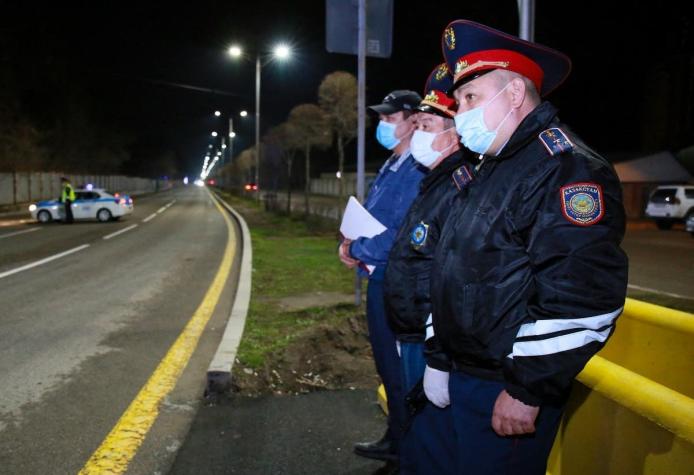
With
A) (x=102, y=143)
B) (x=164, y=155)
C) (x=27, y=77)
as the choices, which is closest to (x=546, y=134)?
(x=27, y=77)

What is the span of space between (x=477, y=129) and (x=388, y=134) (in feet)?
5.38

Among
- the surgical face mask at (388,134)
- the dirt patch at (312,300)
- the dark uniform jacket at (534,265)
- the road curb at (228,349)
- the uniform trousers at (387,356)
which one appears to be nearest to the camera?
the dark uniform jacket at (534,265)

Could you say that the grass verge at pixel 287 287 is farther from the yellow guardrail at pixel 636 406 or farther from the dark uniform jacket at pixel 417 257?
the yellow guardrail at pixel 636 406

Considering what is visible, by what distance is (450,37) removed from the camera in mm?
2062

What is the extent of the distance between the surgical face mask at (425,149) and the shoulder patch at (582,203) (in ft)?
4.20

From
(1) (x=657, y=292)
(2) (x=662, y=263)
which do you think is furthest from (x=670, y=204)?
(1) (x=657, y=292)

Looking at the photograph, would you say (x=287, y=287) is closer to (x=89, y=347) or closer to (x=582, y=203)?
(x=89, y=347)

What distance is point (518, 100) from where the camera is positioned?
74.7 inches

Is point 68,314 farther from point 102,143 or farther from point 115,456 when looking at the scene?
point 102,143

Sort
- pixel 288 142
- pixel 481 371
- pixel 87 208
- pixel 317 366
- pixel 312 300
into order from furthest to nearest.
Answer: pixel 288 142 < pixel 87 208 < pixel 312 300 < pixel 317 366 < pixel 481 371

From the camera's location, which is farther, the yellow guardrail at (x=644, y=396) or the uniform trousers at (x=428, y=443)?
the uniform trousers at (x=428, y=443)

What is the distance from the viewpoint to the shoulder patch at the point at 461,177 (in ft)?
7.14

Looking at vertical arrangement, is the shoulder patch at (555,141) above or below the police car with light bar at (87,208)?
above

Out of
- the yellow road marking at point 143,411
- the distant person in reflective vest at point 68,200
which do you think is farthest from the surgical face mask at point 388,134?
the distant person in reflective vest at point 68,200
